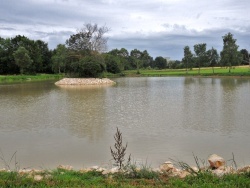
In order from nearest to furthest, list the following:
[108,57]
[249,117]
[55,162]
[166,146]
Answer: [55,162], [166,146], [249,117], [108,57]

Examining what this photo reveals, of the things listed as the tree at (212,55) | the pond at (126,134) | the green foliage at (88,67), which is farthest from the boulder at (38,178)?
the tree at (212,55)

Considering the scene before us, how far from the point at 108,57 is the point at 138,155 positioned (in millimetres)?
75733

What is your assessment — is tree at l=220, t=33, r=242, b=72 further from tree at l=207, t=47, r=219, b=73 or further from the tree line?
tree at l=207, t=47, r=219, b=73

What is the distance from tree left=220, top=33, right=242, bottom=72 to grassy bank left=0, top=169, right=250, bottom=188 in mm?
68417

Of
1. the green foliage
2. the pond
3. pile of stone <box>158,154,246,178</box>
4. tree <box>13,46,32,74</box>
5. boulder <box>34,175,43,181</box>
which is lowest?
the pond

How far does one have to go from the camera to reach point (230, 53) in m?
70.4

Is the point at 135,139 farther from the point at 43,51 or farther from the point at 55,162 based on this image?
the point at 43,51

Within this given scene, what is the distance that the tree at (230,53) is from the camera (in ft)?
229

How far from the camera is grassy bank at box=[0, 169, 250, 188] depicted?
5531 mm

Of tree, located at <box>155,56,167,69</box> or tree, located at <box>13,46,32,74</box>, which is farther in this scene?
tree, located at <box>155,56,167,69</box>

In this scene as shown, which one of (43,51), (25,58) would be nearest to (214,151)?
(25,58)

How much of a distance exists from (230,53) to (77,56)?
37559 mm

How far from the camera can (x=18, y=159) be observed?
919 centimetres

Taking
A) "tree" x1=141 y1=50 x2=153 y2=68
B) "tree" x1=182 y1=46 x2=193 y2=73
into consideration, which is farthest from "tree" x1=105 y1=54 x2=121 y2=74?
"tree" x1=141 y1=50 x2=153 y2=68
